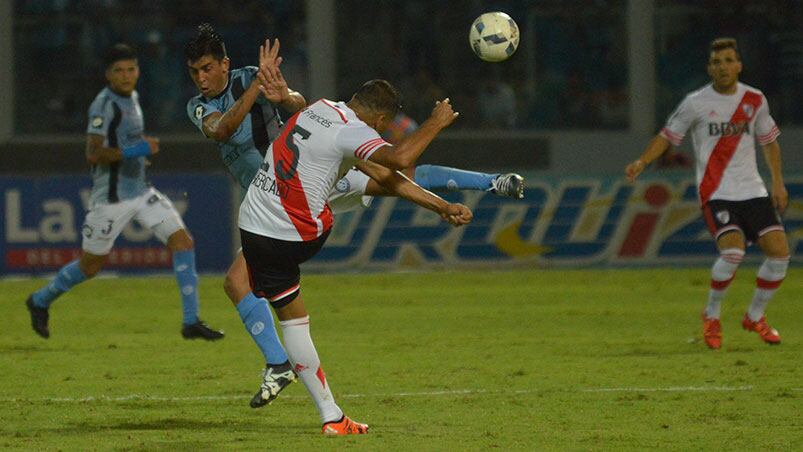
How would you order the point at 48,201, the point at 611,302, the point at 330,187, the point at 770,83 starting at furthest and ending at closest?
the point at 770,83
the point at 48,201
the point at 611,302
the point at 330,187

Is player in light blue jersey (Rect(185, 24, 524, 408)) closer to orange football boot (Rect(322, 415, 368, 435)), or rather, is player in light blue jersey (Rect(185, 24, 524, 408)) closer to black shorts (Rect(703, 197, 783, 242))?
orange football boot (Rect(322, 415, 368, 435))

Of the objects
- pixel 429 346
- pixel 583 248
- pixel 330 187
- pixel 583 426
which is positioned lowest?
pixel 583 248

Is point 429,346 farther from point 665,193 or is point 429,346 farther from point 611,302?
point 665,193

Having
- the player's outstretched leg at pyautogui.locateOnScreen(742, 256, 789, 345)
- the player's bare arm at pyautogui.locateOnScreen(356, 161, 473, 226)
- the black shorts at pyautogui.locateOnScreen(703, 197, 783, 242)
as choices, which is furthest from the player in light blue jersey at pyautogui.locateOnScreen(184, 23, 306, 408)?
the player's outstretched leg at pyautogui.locateOnScreen(742, 256, 789, 345)

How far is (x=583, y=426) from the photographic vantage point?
7.76 m

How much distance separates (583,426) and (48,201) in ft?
35.1

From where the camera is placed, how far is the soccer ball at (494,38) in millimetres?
8727

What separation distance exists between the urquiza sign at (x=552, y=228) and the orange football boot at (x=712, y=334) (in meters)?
6.38

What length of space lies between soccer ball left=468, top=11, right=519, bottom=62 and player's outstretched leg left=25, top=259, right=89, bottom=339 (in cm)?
433

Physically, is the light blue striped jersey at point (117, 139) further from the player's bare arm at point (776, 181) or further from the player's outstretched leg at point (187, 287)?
the player's bare arm at point (776, 181)

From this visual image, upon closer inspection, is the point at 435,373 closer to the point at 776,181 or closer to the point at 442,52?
the point at 776,181

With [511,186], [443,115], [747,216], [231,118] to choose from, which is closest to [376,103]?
[443,115]

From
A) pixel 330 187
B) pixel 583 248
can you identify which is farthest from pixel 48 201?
pixel 330 187

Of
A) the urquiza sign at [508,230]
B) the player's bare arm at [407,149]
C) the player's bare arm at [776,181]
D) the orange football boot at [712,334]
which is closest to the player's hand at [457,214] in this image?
the player's bare arm at [407,149]
